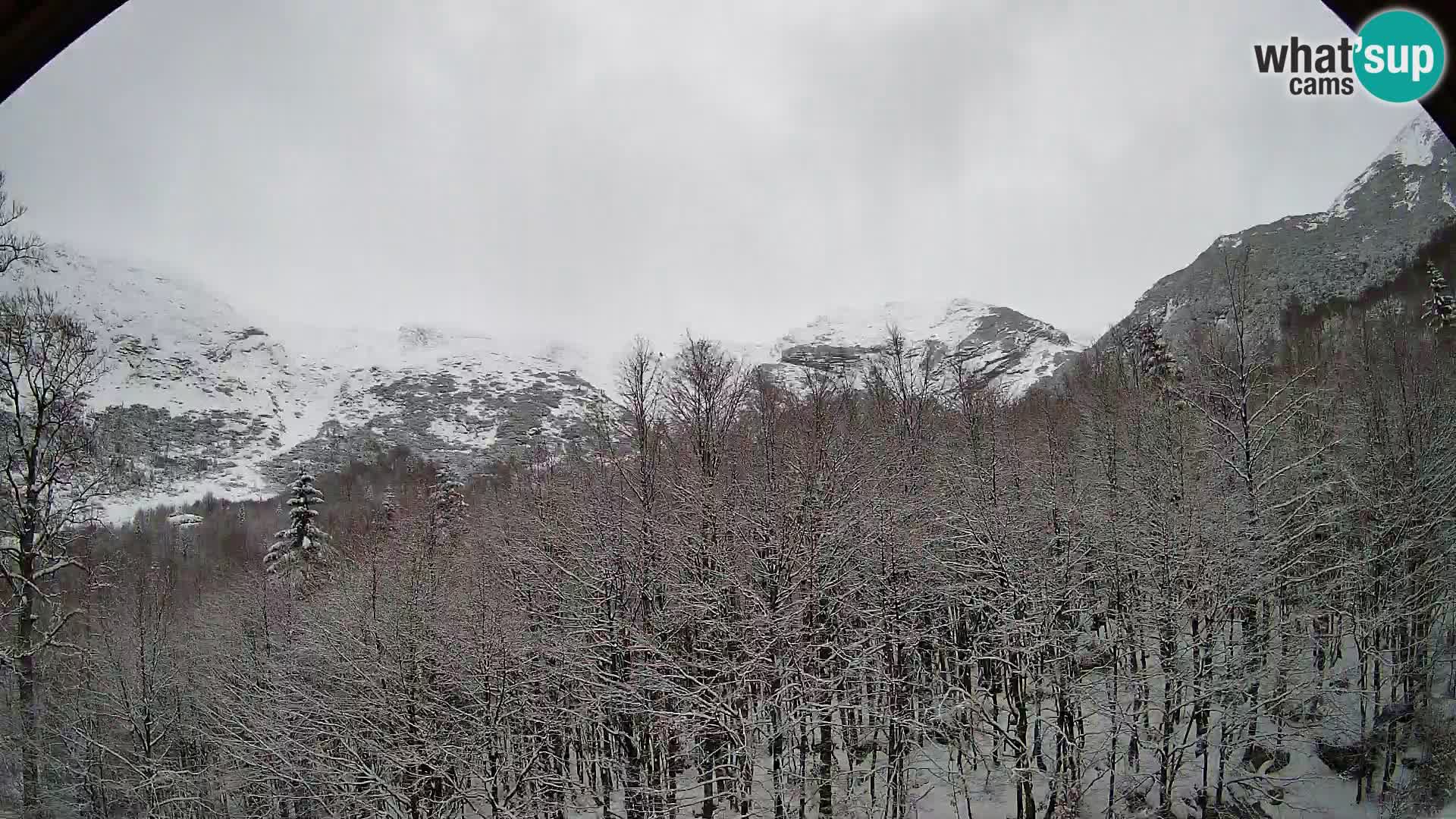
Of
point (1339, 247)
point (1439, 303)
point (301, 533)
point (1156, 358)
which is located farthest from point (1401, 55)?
point (1339, 247)

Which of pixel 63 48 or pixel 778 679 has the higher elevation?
pixel 63 48

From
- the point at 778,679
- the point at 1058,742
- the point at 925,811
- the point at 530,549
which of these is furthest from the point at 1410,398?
the point at 530,549

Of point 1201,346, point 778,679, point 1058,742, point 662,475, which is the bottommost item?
point 1058,742

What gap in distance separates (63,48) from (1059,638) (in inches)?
694

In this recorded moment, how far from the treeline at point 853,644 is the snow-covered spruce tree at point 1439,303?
2.65ft

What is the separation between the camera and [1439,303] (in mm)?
17906

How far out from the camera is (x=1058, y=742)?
15.1 meters

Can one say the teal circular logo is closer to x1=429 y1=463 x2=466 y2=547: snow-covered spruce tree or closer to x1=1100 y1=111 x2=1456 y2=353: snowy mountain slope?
x1=1100 y1=111 x2=1456 y2=353: snowy mountain slope

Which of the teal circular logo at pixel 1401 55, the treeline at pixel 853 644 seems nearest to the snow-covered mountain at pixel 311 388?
the treeline at pixel 853 644

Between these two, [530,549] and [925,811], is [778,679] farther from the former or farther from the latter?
[530,549]

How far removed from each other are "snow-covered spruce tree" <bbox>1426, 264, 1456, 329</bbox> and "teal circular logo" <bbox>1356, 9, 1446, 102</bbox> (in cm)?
2129

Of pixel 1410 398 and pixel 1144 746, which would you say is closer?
pixel 1144 746

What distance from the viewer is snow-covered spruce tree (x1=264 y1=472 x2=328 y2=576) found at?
2922 cm

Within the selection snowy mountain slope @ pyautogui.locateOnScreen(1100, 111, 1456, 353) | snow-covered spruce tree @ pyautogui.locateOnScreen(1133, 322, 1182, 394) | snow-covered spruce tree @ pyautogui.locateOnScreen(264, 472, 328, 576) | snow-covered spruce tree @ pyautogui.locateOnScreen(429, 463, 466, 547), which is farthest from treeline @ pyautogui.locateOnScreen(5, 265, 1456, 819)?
snow-covered spruce tree @ pyautogui.locateOnScreen(1133, 322, 1182, 394)
